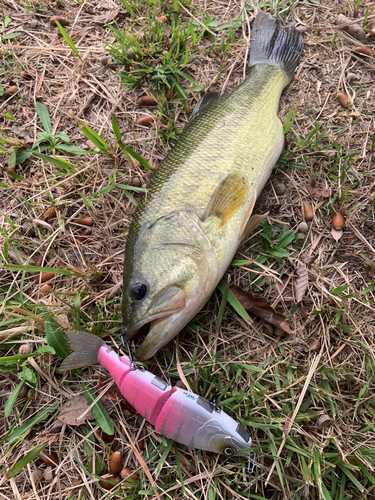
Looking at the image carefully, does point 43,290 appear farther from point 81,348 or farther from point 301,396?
point 301,396

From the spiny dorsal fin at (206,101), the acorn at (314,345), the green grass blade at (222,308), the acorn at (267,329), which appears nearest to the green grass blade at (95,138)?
the spiny dorsal fin at (206,101)

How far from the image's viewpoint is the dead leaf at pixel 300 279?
2646mm

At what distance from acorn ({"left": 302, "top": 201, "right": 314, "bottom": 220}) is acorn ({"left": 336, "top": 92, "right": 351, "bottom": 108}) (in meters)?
1.24

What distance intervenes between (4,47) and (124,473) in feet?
15.0

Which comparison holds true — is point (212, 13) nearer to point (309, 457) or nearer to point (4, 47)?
point (4, 47)

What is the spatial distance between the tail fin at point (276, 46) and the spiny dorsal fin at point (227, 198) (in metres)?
1.60

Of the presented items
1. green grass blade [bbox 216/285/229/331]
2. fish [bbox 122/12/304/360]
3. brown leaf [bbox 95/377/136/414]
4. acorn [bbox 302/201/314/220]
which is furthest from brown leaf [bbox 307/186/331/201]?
brown leaf [bbox 95/377/136/414]

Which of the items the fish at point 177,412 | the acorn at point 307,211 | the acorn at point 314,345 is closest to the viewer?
the fish at point 177,412

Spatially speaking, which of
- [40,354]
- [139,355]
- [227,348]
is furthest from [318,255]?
[40,354]

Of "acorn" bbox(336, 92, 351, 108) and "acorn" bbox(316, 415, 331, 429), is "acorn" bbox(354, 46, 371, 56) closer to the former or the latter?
"acorn" bbox(336, 92, 351, 108)

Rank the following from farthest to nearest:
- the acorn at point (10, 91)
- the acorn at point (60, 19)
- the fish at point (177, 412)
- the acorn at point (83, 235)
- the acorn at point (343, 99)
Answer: the acorn at point (60, 19)
the acorn at point (10, 91)
the acorn at point (343, 99)
the acorn at point (83, 235)
the fish at point (177, 412)

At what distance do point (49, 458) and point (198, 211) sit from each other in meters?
2.19

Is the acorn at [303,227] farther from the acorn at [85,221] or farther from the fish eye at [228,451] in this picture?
the acorn at [85,221]

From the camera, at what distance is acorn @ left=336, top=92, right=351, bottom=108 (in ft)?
10.7
